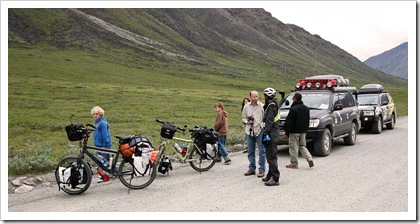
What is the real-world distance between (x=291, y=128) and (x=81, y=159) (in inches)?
217

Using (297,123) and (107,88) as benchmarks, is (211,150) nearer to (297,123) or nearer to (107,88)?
(297,123)

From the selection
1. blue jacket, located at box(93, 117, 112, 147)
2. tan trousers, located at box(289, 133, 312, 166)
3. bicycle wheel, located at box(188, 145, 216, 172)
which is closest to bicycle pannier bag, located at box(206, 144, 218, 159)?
bicycle wheel, located at box(188, 145, 216, 172)

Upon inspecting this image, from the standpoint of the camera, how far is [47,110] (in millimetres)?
28984

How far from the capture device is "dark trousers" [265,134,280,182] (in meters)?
8.77

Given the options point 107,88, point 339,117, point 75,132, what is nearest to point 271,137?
point 75,132

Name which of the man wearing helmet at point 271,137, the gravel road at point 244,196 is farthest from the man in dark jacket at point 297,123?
the man wearing helmet at point 271,137

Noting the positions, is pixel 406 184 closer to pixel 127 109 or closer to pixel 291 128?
pixel 291 128

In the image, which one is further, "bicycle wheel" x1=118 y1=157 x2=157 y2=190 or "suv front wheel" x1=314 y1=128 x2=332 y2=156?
"suv front wheel" x1=314 y1=128 x2=332 y2=156

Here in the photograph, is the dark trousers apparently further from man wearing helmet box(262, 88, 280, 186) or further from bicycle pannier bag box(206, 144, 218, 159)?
bicycle pannier bag box(206, 144, 218, 159)

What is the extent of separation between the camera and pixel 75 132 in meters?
8.14

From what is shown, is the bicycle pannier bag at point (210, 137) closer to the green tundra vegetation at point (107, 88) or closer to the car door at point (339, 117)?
the green tundra vegetation at point (107, 88)

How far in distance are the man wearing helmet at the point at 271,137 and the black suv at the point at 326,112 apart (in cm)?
368

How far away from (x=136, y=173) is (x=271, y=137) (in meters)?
3.12

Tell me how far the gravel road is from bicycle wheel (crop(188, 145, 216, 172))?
20 cm
